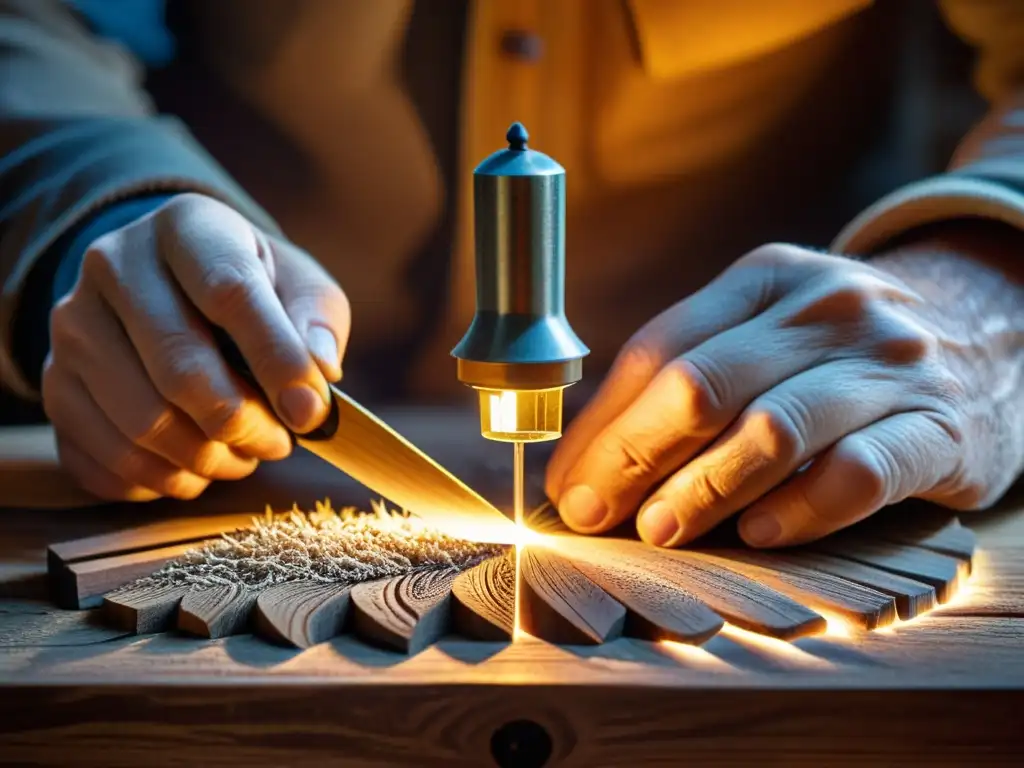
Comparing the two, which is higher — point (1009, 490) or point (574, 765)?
point (1009, 490)

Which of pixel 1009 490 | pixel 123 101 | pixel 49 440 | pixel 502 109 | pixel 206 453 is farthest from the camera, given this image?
pixel 123 101

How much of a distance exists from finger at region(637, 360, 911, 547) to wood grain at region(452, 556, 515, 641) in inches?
6.8

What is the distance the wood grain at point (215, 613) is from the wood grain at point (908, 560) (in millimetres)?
535

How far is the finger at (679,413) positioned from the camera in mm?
1060

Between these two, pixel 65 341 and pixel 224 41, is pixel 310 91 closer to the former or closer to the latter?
pixel 224 41

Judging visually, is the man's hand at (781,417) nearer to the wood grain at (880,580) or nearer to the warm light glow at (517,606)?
the wood grain at (880,580)

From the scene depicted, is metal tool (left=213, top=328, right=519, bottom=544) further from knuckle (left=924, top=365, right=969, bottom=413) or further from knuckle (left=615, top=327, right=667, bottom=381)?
knuckle (left=924, top=365, right=969, bottom=413)

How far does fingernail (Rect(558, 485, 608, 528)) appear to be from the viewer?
3.60ft

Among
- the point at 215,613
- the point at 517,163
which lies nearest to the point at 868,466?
the point at 517,163

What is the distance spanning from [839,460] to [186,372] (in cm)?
63

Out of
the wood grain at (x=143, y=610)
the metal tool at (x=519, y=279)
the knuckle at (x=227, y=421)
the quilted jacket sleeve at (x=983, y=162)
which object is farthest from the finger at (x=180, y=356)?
the quilted jacket sleeve at (x=983, y=162)

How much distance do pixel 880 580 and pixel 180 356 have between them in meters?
0.70

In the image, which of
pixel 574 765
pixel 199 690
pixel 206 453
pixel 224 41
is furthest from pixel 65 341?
pixel 224 41

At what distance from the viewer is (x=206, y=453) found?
1188 mm
